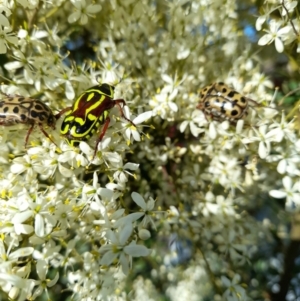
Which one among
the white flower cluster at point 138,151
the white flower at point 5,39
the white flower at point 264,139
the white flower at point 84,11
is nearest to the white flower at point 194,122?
the white flower cluster at point 138,151

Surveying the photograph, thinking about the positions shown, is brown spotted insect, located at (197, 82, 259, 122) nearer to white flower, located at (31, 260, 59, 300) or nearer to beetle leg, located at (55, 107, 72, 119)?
beetle leg, located at (55, 107, 72, 119)

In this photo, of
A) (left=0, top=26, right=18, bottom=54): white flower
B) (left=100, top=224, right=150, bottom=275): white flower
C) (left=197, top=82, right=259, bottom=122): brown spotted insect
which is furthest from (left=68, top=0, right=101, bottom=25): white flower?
(left=100, top=224, right=150, bottom=275): white flower

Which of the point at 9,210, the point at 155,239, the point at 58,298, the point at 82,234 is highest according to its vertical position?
the point at 9,210

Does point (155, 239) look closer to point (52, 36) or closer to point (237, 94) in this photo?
point (237, 94)

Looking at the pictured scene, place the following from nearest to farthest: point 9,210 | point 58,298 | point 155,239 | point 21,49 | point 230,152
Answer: point 9,210
point 21,49
point 230,152
point 58,298
point 155,239

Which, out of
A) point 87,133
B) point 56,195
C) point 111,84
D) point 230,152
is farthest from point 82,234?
point 230,152

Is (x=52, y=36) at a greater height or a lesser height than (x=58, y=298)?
greater
